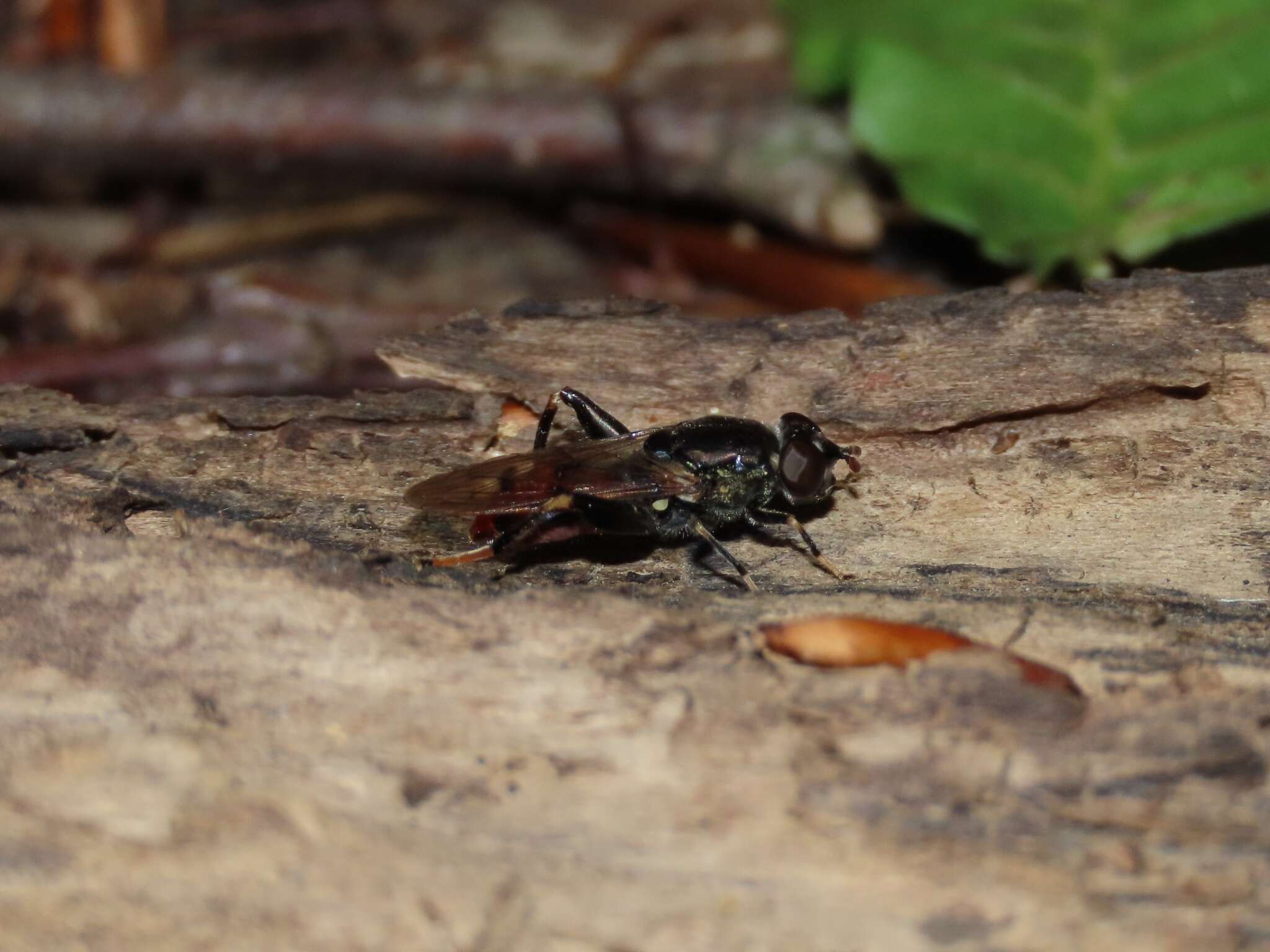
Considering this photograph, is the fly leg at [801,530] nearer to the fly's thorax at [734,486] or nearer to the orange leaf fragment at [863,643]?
the fly's thorax at [734,486]

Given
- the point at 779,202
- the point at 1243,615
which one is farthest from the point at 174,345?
the point at 1243,615

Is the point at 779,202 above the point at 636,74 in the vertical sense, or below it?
below

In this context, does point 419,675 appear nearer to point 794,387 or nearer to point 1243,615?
point 794,387

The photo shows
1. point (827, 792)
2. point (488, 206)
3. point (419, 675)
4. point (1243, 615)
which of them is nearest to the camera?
point (827, 792)

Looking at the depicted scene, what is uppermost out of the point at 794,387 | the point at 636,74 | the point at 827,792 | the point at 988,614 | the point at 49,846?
the point at 636,74

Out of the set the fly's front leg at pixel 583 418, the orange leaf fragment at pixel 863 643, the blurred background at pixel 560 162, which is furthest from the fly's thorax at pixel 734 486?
the blurred background at pixel 560 162

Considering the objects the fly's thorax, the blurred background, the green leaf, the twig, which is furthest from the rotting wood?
the twig
